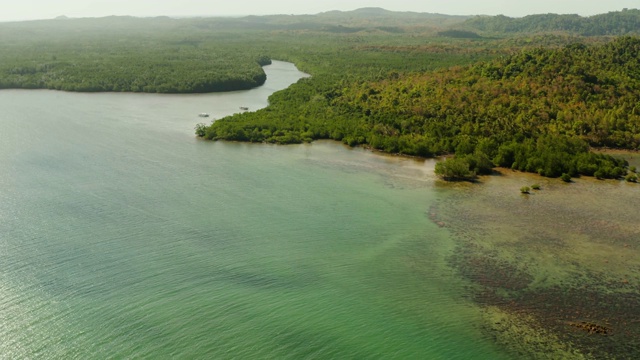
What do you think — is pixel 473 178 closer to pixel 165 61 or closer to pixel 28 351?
pixel 28 351

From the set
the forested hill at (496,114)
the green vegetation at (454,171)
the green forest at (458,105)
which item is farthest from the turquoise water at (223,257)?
the green forest at (458,105)

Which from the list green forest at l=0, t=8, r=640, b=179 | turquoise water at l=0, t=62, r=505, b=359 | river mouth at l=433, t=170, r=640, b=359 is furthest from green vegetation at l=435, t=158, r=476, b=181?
turquoise water at l=0, t=62, r=505, b=359

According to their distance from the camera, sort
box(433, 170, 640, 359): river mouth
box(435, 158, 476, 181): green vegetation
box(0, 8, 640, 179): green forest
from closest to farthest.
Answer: box(433, 170, 640, 359): river mouth, box(435, 158, 476, 181): green vegetation, box(0, 8, 640, 179): green forest

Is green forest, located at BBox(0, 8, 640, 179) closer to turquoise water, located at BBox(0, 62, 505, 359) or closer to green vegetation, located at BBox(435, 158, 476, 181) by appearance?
green vegetation, located at BBox(435, 158, 476, 181)

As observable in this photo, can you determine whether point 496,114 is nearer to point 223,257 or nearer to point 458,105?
point 458,105

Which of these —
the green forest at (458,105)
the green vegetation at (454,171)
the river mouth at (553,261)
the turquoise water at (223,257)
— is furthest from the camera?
the green forest at (458,105)

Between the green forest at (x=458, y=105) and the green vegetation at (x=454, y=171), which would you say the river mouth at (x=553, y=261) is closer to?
the green vegetation at (x=454, y=171)

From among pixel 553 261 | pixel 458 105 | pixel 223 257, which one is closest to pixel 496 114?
pixel 458 105

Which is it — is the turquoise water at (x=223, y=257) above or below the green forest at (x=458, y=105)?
below
